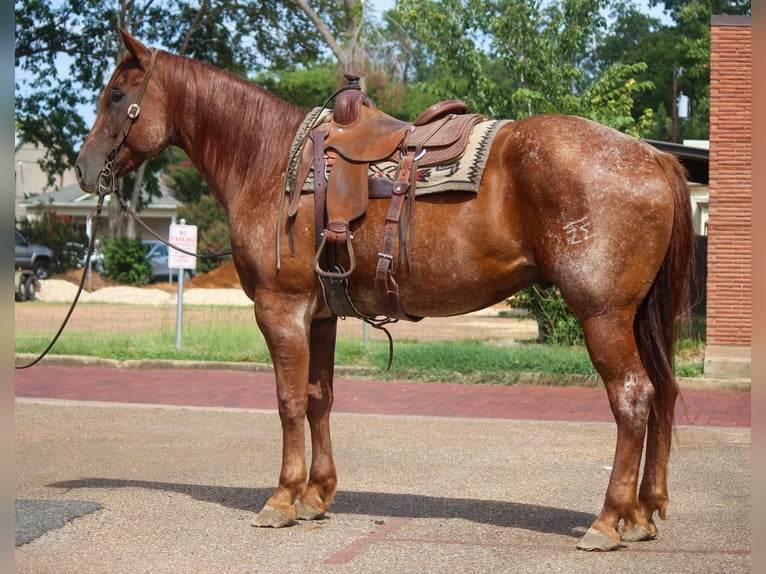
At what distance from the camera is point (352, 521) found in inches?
226

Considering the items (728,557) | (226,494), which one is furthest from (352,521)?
(728,557)

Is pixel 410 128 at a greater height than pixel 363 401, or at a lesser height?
greater

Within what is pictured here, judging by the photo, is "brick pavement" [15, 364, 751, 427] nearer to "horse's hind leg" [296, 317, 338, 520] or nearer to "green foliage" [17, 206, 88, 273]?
"horse's hind leg" [296, 317, 338, 520]

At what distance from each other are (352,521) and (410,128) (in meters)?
2.29

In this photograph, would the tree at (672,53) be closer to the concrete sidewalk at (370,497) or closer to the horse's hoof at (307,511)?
the concrete sidewalk at (370,497)

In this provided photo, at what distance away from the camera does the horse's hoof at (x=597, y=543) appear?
4.95 m

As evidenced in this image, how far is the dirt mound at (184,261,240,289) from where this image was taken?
1451 inches

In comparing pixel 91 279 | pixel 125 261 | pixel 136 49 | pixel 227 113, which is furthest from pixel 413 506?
pixel 125 261

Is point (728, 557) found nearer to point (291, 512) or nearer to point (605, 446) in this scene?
point (291, 512)

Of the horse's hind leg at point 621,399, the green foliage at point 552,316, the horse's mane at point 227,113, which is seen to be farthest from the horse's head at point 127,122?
the green foliage at point 552,316

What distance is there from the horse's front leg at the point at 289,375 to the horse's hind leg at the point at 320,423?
6.2 inches

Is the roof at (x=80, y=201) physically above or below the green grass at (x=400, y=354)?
above

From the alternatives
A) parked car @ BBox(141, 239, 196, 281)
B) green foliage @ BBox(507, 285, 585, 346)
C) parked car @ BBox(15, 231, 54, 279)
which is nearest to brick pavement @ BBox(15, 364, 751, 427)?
green foliage @ BBox(507, 285, 585, 346)

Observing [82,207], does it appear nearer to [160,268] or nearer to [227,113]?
[160,268]
